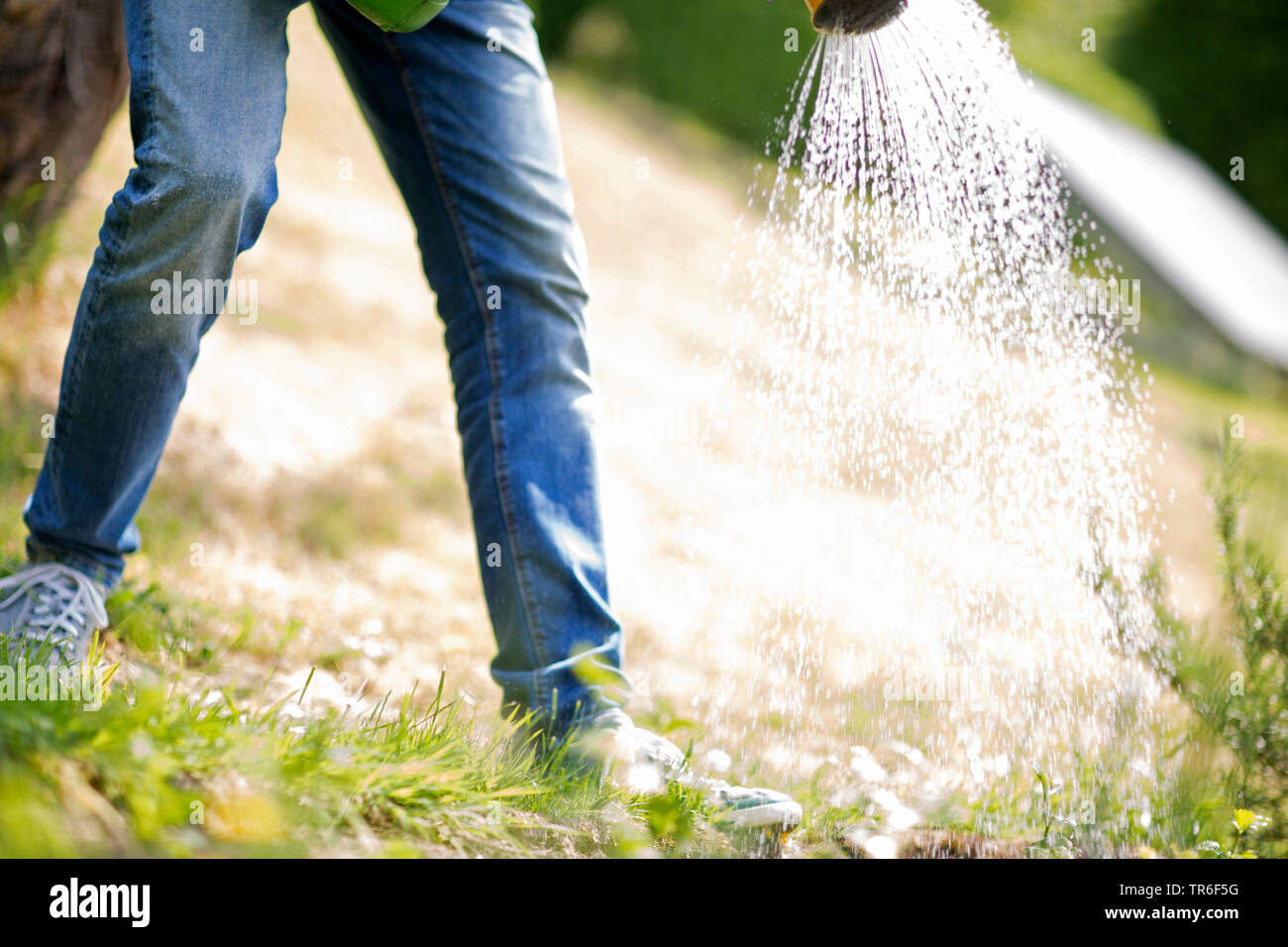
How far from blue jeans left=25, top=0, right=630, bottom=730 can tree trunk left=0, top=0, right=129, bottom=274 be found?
1123mm

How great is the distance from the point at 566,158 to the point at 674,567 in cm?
451

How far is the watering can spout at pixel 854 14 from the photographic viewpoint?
4.88 feet

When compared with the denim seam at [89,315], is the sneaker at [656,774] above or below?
below

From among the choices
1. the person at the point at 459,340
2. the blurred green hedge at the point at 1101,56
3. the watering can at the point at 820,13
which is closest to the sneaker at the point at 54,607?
the person at the point at 459,340

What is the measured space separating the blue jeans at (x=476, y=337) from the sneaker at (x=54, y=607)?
0.04 meters

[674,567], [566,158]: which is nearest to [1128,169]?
[566,158]

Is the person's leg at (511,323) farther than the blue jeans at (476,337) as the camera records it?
Yes

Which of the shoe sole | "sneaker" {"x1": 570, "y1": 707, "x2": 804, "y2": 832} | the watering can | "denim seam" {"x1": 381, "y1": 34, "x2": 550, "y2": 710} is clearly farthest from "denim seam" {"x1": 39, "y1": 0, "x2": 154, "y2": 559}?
the shoe sole

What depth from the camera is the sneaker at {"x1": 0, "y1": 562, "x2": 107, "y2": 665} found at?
1.48 metres

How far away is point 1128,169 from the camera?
10406 millimetres

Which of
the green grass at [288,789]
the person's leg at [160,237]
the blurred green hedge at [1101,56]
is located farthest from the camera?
the blurred green hedge at [1101,56]

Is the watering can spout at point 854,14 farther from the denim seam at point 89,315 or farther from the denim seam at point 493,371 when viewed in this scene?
the denim seam at point 89,315

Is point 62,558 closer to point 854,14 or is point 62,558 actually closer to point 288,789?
point 288,789
